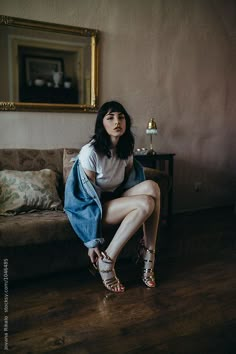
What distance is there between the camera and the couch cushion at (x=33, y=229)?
70.2 inches

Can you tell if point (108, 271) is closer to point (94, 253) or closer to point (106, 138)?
point (94, 253)

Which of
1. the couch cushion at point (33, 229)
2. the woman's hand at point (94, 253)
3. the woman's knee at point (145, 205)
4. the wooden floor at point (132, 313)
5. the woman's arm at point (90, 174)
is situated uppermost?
the woman's arm at point (90, 174)

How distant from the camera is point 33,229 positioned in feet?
6.02

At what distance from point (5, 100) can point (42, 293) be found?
1.62 meters

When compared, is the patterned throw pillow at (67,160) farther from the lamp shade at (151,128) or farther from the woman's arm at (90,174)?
the lamp shade at (151,128)

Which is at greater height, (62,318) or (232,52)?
(232,52)

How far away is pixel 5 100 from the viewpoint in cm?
266

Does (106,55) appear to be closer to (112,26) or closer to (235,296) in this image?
(112,26)

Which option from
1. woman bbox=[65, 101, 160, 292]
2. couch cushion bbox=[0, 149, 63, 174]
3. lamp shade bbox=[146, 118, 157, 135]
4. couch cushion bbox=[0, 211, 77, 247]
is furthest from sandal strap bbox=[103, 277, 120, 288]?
lamp shade bbox=[146, 118, 157, 135]

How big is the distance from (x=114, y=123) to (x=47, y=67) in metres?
1.19

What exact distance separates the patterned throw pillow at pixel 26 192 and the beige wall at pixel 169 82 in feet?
2.26

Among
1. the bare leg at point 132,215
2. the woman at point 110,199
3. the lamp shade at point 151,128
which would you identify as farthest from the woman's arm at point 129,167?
the lamp shade at point 151,128

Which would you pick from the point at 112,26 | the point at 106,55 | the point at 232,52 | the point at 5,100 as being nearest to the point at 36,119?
the point at 5,100

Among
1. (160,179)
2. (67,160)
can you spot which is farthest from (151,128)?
(67,160)
